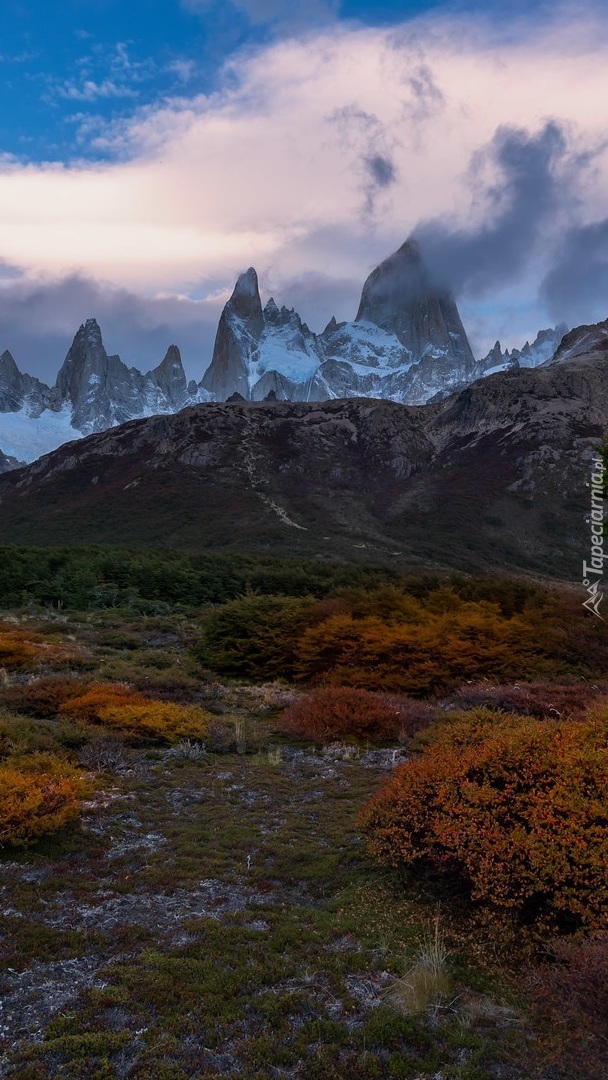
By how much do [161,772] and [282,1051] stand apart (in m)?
7.27

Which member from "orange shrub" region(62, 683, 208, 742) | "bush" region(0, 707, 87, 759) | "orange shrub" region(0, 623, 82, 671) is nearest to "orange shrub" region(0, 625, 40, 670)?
"orange shrub" region(0, 623, 82, 671)

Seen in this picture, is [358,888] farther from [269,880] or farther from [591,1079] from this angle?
[591,1079]

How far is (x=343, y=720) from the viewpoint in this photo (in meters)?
14.1

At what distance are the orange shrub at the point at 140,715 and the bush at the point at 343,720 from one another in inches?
80.8

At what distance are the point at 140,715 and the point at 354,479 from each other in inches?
4054

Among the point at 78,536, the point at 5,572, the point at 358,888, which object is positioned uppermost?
the point at 78,536

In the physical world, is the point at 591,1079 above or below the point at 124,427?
below

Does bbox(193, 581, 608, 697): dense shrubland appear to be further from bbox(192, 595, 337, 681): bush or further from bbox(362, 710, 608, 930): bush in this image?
bbox(362, 710, 608, 930): bush

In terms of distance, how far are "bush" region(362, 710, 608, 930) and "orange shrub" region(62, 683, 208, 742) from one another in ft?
20.0

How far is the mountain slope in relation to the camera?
8800 cm

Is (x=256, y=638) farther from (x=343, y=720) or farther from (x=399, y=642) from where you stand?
(x=343, y=720)

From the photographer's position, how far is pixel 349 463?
119562 mm

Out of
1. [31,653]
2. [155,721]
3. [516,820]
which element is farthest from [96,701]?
[516,820]

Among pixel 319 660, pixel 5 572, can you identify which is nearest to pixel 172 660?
pixel 319 660
